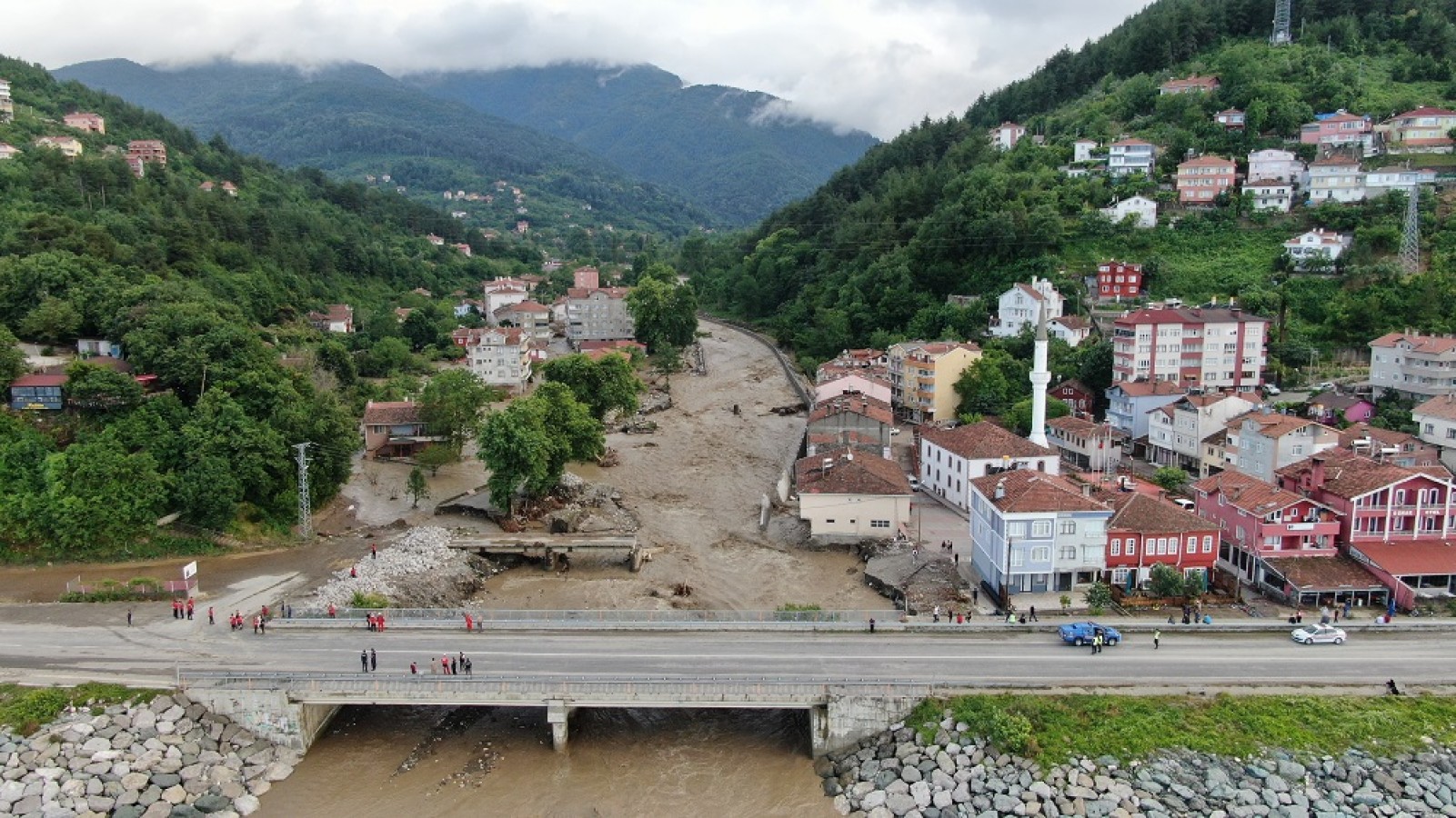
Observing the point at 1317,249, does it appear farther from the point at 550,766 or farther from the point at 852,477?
the point at 550,766

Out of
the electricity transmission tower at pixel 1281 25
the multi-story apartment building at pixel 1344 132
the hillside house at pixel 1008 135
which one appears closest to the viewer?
the multi-story apartment building at pixel 1344 132

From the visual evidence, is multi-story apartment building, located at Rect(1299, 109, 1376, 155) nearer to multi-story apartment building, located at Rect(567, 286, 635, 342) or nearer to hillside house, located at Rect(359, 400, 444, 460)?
multi-story apartment building, located at Rect(567, 286, 635, 342)

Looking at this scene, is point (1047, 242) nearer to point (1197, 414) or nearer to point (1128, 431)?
point (1128, 431)

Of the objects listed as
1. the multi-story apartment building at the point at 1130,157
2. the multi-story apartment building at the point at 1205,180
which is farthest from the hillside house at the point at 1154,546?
the multi-story apartment building at the point at 1130,157

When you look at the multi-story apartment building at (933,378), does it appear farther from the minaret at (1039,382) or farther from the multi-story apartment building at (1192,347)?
the minaret at (1039,382)

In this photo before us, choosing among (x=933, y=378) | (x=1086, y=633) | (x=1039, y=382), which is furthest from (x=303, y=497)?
(x=933, y=378)

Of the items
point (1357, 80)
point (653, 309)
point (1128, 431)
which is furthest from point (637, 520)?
point (1357, 80)

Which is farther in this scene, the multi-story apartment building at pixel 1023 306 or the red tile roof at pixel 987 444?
the multi-story apartment building at pixel 1023 306
